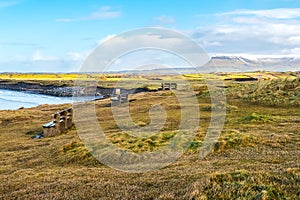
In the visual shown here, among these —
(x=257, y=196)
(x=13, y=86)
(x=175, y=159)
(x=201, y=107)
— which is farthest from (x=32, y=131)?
(x=13, y=86)

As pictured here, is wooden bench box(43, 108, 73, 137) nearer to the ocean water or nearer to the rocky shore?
the ocean water

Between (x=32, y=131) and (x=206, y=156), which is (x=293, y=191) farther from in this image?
(x=32, y=131)

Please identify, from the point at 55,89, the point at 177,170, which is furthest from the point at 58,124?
the point at 55,89

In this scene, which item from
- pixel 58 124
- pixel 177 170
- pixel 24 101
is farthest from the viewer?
pixel 24 101

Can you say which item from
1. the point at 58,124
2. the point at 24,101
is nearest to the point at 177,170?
the point at 58,124

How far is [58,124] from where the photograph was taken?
76.9 feet

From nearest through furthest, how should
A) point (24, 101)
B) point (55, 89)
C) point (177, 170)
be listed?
point (177, 170) → point (24, 101) → point (55, 89)

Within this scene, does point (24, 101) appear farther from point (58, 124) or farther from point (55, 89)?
point (58, 124)

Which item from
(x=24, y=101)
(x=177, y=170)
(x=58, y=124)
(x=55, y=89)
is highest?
(x=177, y=170)

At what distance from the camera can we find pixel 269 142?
45.2ft

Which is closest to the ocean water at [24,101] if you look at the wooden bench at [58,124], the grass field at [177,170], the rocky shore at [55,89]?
the rocky shore at [55,89]

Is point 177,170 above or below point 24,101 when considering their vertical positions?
above

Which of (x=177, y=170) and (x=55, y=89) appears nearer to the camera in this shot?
(x=177, y=170)

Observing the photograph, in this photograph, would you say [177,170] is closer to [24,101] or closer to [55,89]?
[24,101]
